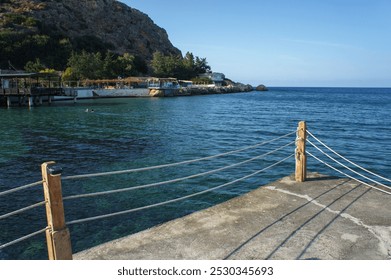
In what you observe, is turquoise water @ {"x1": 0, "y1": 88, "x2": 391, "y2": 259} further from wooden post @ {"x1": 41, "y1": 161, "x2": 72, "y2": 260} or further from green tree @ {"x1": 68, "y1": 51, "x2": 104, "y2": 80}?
green tree @ {"x1": 68, "y1": 51, "x2": 104, "y2": 80}

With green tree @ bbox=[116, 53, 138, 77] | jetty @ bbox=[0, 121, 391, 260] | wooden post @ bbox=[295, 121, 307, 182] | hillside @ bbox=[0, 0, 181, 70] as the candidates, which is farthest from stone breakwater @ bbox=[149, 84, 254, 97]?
jetty @ bbox=[0, 121, 391, 260]

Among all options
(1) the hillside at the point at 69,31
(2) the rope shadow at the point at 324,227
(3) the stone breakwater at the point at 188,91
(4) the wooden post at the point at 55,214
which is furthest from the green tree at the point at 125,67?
(4) the wooden post at the point at 55,214

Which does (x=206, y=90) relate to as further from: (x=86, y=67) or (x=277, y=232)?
(x=277, y=232)

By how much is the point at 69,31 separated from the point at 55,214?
444ft

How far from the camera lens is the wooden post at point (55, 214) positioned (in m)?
3.50

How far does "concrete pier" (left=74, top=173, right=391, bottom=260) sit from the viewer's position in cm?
443

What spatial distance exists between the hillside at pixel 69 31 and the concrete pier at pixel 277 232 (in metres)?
101

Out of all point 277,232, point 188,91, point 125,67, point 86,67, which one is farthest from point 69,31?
point 277,232

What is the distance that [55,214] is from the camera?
3623mm

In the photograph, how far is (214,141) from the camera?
2439cm

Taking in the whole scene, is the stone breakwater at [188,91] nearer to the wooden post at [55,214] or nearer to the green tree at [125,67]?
the green tree at [125,67]

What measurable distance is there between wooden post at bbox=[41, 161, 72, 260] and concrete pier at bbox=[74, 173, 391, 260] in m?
0.65
